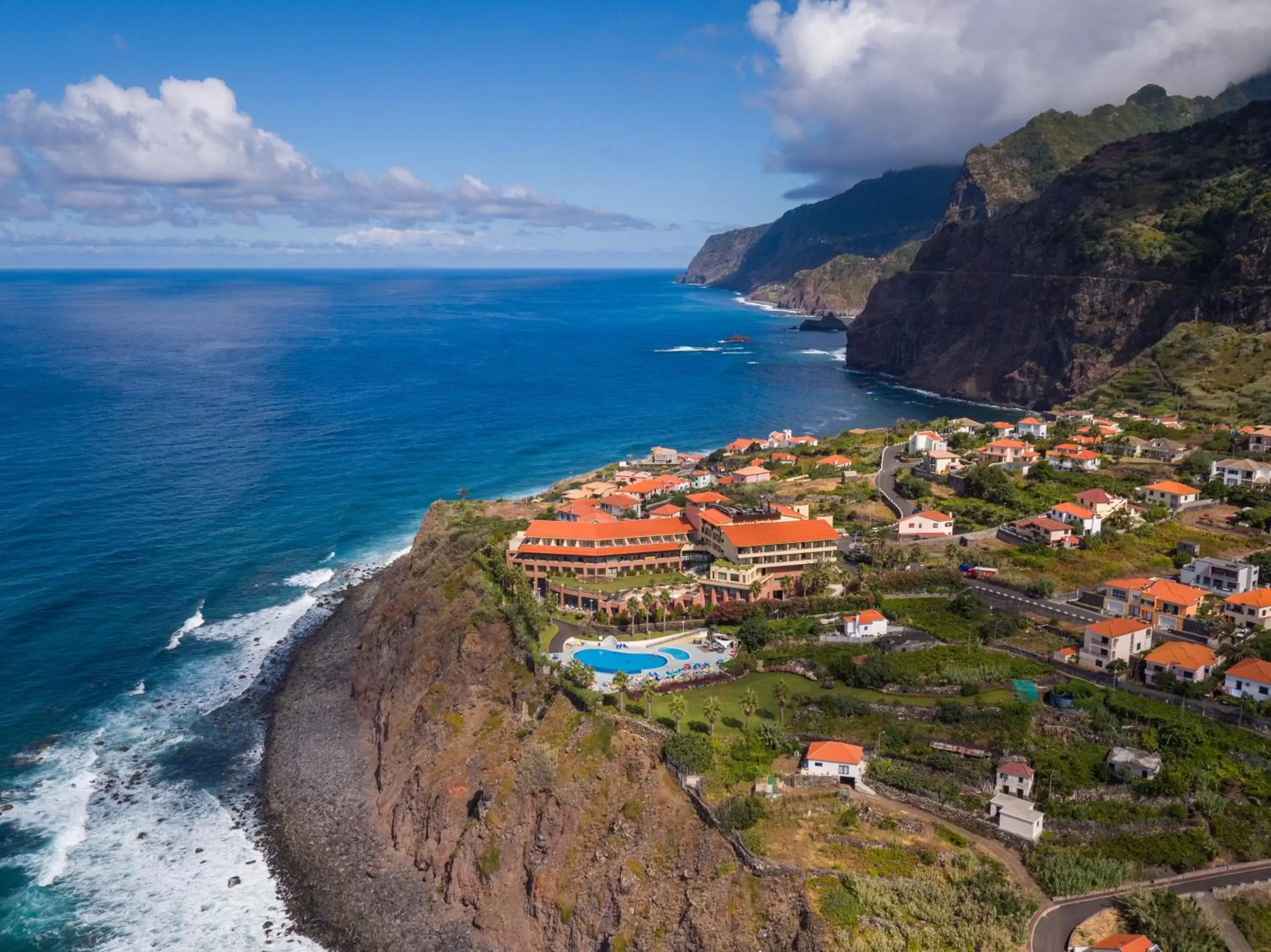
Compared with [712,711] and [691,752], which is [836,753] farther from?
[691,752]

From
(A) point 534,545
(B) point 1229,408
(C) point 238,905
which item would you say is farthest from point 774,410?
(C) point 238,905

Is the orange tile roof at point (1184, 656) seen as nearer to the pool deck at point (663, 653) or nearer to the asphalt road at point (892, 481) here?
the pool deck at point (663, 653)

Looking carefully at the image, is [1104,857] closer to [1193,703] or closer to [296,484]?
[1193,703]

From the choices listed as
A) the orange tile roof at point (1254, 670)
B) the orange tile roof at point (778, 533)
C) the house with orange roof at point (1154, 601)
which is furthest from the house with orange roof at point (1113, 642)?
the orange tile roof at point (778, 533)

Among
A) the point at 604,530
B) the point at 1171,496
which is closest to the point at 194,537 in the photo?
the point at 604,530

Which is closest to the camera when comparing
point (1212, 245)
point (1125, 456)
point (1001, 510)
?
point (1001, 510)

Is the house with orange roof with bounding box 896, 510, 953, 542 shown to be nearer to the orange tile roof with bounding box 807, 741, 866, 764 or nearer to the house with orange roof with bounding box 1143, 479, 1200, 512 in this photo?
the house with orange roof with bounding box 1143, 479, 1200, 512
